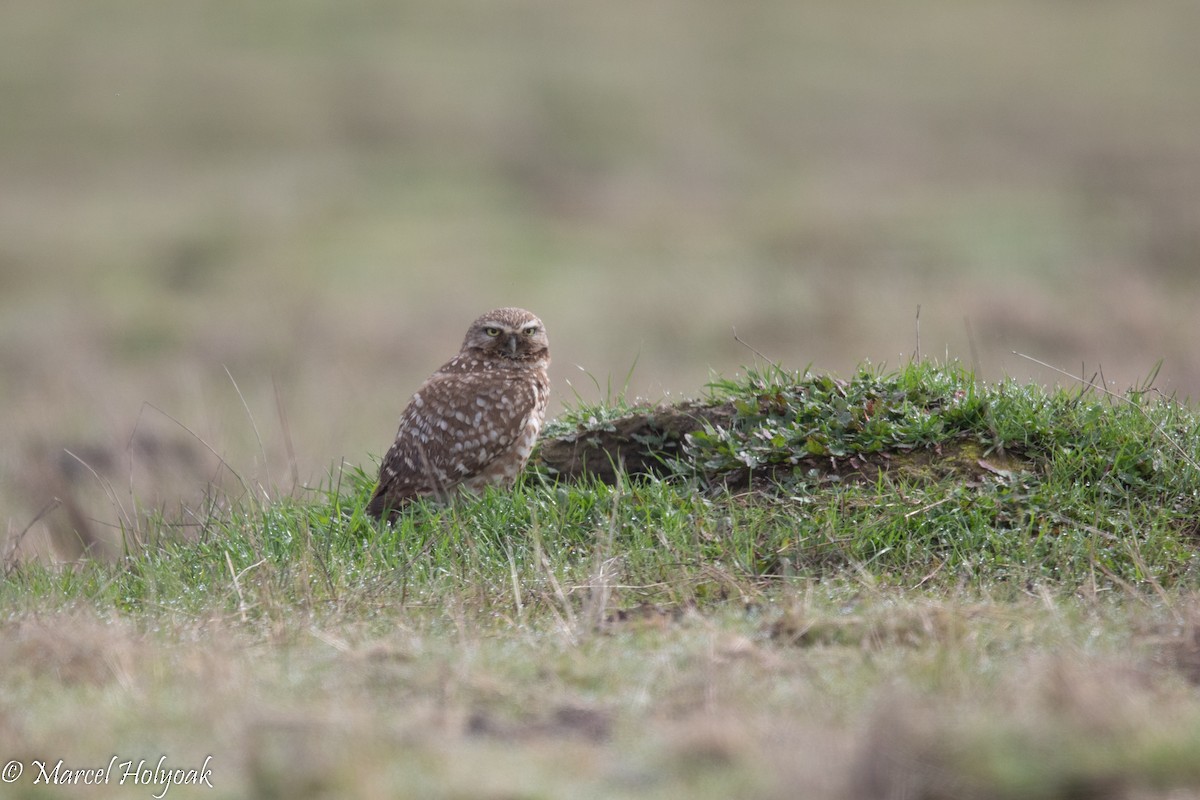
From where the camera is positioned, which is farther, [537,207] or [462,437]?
[537,207]

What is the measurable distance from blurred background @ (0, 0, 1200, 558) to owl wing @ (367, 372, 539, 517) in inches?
13.4

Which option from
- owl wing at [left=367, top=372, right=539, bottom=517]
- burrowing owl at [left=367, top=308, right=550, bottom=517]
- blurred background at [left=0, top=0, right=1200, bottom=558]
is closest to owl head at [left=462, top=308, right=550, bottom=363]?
burrowing owl at [left=367, top=308, right=550, bottom=517]

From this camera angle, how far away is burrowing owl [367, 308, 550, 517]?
639cm

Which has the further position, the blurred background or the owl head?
the blurred background

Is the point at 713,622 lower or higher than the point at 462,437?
lower

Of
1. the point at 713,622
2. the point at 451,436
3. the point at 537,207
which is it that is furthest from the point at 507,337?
the point at 537,207

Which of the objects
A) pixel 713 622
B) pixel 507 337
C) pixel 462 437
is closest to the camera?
pixel 713 622

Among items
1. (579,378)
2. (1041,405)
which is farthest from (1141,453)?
(579,378)

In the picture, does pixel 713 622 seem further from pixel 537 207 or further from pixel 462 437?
pixel 537 207

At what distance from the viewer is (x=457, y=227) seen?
890 inches

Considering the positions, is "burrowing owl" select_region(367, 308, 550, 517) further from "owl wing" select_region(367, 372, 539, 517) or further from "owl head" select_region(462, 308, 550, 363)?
"owl head" select_region(462, 308, 550, 363)

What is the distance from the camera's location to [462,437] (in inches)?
255

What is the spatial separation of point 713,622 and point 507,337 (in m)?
2.78

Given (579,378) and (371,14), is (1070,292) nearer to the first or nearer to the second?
(579,378)
